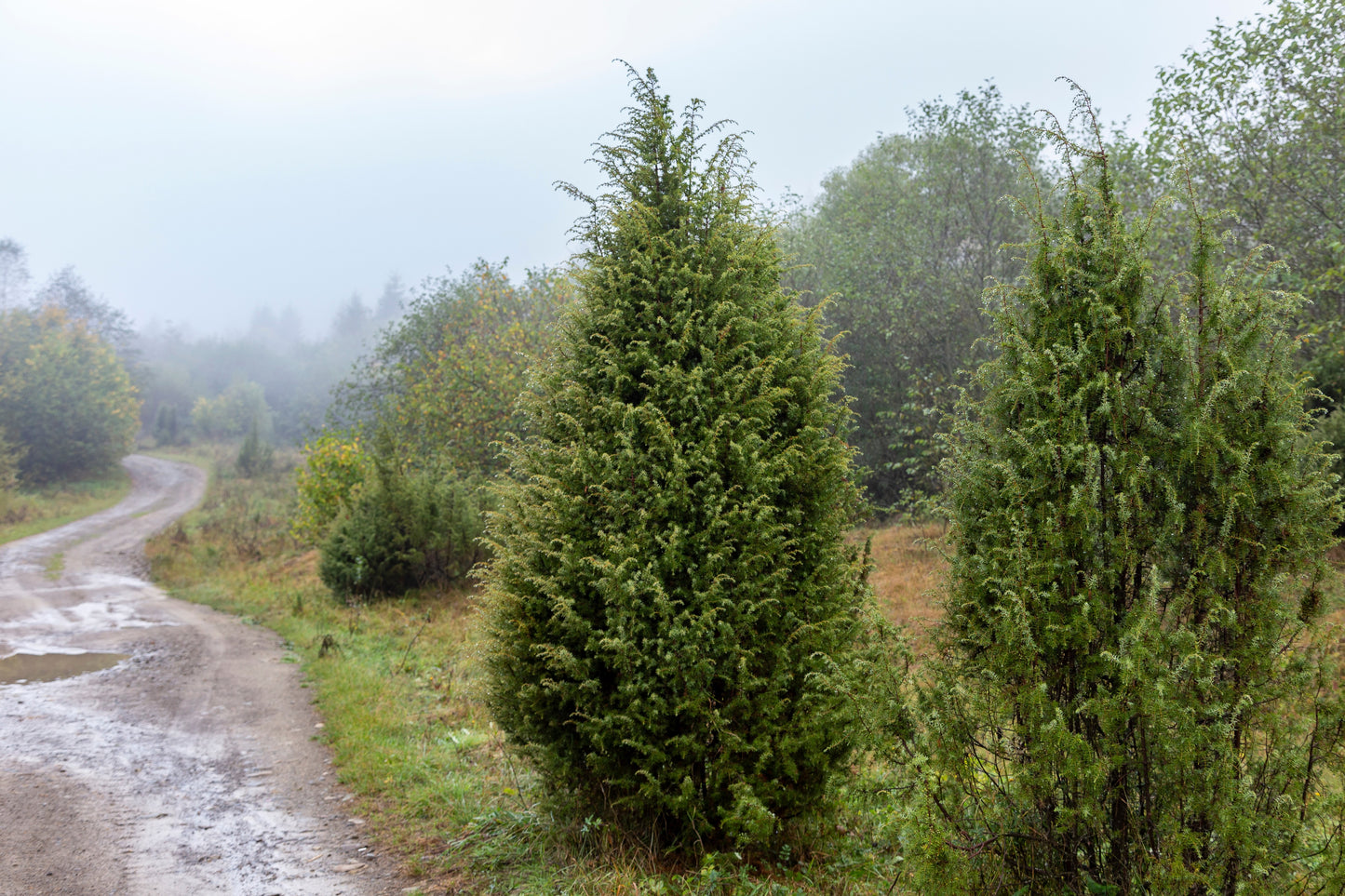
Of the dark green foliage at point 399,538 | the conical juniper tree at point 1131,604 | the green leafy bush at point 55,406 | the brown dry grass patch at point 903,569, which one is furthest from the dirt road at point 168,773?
the green leafy bush at point 55,406

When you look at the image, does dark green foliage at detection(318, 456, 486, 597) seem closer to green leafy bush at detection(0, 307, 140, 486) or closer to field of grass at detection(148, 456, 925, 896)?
field of grass at detection(148, 456, 925, 896)

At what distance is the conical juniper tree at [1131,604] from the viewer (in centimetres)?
259

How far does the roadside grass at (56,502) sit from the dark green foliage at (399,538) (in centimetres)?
1704

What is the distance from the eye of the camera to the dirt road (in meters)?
4.64

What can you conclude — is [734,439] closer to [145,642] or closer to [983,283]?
[145,642]

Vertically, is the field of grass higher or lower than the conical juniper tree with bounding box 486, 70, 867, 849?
lower

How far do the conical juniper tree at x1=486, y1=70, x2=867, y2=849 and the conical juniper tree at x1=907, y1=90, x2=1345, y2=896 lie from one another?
42.5 inches

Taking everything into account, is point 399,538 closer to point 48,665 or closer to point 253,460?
point 48,665

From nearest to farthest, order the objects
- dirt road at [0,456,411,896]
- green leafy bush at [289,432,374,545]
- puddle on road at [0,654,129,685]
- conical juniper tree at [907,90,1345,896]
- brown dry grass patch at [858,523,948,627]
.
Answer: conical juniper tree at [907,90,1345,896] < dirt road at [0,456,411,896] < puddle on road at [0,654,129,685] < brown dry grass patch at [858,523,948,627] < green leafy bush at [289,432,374,545]

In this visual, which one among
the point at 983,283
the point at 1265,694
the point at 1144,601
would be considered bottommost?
the point at 1265,694

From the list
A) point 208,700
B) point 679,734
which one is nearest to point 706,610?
point 679,734

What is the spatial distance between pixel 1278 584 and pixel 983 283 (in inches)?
599

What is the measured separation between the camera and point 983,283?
16.5 m

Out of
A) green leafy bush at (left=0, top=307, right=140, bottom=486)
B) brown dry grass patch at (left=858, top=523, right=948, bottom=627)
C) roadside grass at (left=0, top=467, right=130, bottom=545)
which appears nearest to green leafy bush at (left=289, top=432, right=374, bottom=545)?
brown dry grass patch at (left=858, top=523, right=948, bottom=627)
